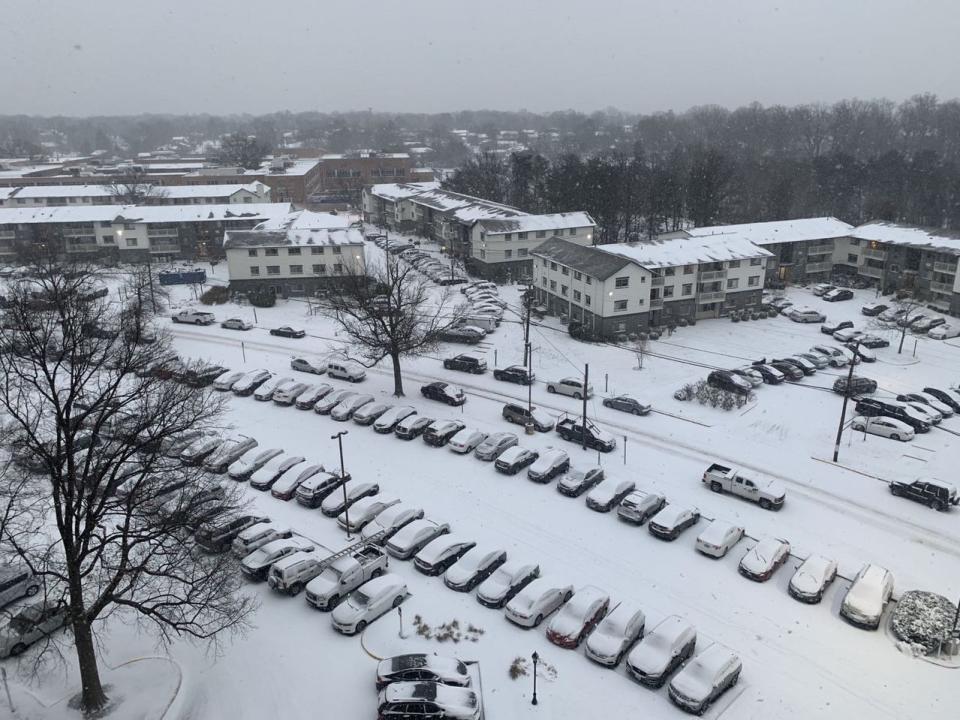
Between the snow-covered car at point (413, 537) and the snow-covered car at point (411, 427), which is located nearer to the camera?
the snow-covered car at point (413, 537)

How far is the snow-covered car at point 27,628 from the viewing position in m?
19.6

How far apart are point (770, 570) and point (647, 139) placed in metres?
163

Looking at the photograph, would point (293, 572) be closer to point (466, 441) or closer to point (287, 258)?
point (466, 441)

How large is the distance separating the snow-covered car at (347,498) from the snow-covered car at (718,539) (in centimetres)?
1322

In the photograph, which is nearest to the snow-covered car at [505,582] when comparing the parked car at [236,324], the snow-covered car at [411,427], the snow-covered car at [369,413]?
the snow-covered car at [411,427]

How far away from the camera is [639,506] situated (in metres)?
26.5

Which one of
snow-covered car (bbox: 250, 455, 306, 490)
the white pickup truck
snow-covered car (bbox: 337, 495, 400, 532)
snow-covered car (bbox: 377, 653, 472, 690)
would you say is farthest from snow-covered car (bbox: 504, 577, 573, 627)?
snow-covered car (bbox: 250, 455, 306, 490)

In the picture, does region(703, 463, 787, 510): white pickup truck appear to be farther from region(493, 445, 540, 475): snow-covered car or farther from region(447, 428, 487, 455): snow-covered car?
region(447, 428, 487, 455): snow-covered car

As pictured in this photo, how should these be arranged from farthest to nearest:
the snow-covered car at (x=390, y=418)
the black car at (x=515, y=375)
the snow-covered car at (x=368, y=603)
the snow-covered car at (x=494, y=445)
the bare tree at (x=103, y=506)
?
the black car at (x=515, y=375)
the snow-covered car at (x=390, y=418)
the snow-covered car at (x=494, y=445)
the snow-covered car at (x=368, y=603)
the bare tree at (x=103, y=506)

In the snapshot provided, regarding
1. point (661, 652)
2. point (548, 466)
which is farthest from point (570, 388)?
point (661, 652)

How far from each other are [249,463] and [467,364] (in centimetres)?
1610

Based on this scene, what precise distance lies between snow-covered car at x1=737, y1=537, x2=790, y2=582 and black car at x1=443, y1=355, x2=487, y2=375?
21550 millimetres

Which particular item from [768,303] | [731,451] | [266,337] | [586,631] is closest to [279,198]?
[266,337]

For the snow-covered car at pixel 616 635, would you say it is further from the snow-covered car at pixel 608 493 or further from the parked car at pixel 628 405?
the parked car at pixel 628 405
